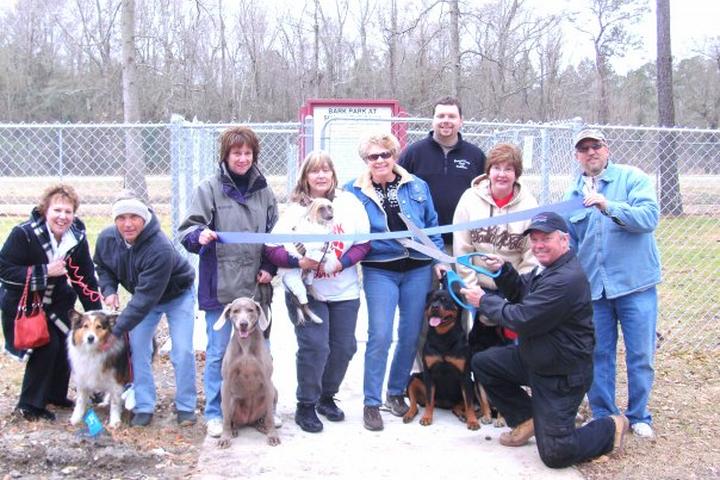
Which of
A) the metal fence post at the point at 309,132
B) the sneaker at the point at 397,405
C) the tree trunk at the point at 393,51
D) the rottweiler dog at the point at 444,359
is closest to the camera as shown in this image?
the rottweiler dog at the point at 444,359

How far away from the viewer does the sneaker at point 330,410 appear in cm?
495

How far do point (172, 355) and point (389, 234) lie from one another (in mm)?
1678

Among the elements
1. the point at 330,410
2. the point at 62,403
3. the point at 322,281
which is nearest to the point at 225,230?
the point at 322,281

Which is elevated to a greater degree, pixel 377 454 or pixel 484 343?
pixel 484 343

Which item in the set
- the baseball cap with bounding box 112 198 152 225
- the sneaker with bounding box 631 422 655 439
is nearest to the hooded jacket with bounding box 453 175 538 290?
the sneaker with bounding box 631 422 655 439

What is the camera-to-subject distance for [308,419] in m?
4.76

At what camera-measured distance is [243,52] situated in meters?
37.9

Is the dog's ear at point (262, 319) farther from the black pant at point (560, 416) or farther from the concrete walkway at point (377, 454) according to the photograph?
the black pant at point (560, 416)

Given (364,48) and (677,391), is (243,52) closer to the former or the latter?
(364,48)

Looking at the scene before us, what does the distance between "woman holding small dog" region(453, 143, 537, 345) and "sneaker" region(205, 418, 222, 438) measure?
1847 mm

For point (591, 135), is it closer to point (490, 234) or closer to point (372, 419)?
point (490, 234)

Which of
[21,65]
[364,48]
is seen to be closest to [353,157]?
[364,48]

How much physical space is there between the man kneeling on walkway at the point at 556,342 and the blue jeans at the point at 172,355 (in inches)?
75.6

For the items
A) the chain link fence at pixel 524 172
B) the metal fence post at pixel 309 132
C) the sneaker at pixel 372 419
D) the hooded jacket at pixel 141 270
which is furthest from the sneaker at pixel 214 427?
the metal fence post at pixel 309 132
